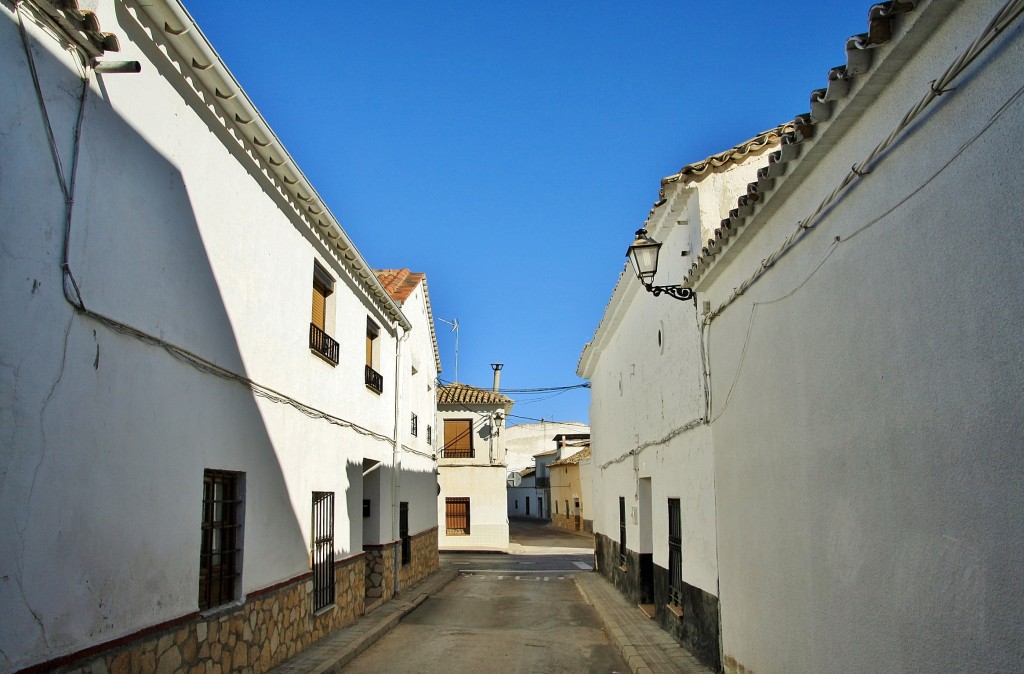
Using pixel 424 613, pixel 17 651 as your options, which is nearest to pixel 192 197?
pixel 17 651

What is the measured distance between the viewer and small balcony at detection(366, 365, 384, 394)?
12.3 meters

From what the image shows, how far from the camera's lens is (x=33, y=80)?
13.3ft

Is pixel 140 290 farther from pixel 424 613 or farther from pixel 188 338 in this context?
pixel 424 613

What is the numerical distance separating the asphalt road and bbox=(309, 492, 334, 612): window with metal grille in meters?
0.84

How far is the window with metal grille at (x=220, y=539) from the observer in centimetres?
639

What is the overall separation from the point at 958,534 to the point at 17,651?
420 centimetres

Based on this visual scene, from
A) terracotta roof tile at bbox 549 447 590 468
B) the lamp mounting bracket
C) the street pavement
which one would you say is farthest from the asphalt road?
terracotta roof tile at bbox 549 447 590 468

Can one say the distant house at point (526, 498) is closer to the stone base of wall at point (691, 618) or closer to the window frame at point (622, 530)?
the window frame at point (622, 530)

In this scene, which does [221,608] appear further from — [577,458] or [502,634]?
[577,458]

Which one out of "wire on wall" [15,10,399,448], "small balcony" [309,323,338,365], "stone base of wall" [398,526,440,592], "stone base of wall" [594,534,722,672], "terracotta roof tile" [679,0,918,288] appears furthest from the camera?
"stone base of wall" [398,526,440,592]

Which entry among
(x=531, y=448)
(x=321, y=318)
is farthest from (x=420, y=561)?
(x=531, y=448)

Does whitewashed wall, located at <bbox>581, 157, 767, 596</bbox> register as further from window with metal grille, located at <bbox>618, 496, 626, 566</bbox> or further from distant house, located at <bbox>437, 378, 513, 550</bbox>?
distant house, located at <bbox>437, 378, 513, 550</bbox>

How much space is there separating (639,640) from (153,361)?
6272 millimetres

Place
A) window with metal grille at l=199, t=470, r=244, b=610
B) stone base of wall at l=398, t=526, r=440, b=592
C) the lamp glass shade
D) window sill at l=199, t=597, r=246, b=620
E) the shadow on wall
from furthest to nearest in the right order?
stone base of wall at l=398, t=526, r=440, b=592, the lamp glass shade, window with metal grille at l=199, t=470, r=244, b=610, window sill at l=199, t=597, r=246, b=620, the shadow on wall
